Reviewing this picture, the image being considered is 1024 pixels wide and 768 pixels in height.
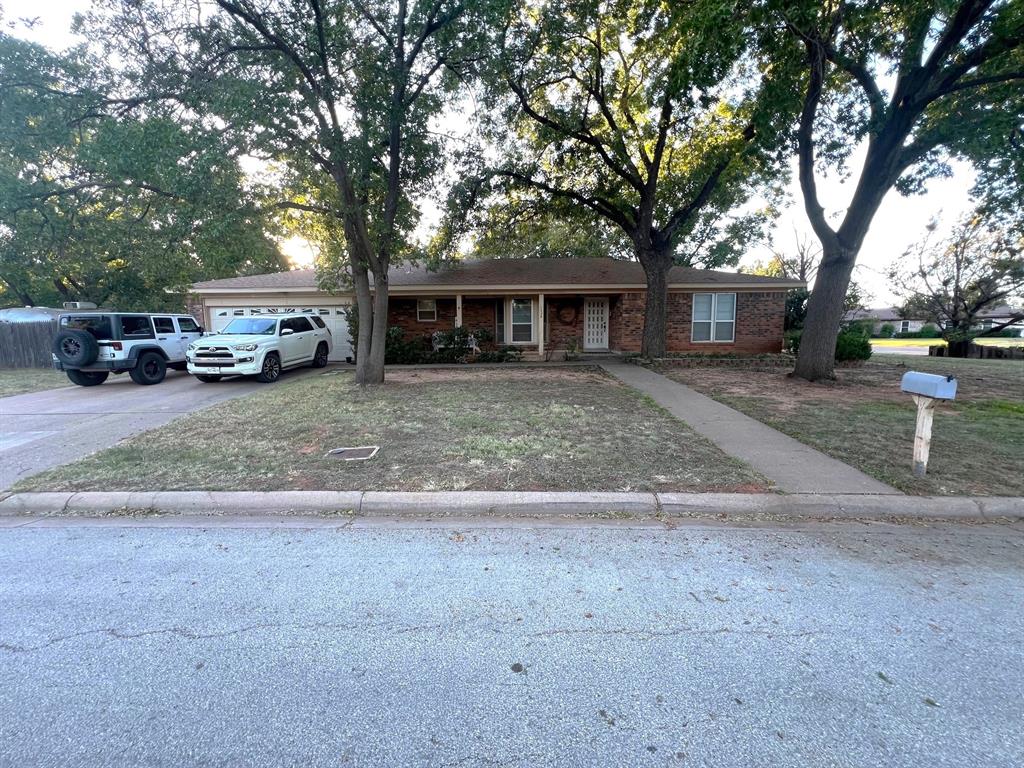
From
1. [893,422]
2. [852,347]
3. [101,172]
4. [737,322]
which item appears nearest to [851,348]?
[852,347]

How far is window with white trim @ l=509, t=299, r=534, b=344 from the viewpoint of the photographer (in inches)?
691

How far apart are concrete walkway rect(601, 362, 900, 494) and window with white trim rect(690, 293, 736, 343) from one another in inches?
340

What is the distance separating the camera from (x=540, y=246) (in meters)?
29.0

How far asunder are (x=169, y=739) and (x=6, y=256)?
17847mm

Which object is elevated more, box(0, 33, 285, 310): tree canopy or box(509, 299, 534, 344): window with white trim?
box(0, 33, 285, 310): tree canopy

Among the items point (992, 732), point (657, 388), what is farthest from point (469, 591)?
point (657, 388)

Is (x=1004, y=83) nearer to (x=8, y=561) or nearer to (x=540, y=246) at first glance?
(x=8, y=561)

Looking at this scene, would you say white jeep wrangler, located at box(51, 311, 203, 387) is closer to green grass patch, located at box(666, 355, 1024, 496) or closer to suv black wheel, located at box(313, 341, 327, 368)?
suv black wheel, located at box(313, 341, 327, 368)

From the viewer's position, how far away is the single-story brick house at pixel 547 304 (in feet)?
52.1

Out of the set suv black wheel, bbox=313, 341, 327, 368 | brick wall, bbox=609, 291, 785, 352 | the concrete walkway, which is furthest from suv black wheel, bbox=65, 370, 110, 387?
brick wall, bbox=609, 291, 785, 352

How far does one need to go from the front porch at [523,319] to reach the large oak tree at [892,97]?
737cm

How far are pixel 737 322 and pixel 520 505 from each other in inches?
612

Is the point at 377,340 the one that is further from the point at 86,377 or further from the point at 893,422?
the point at 893,422

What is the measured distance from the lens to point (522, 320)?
17.8 metres
